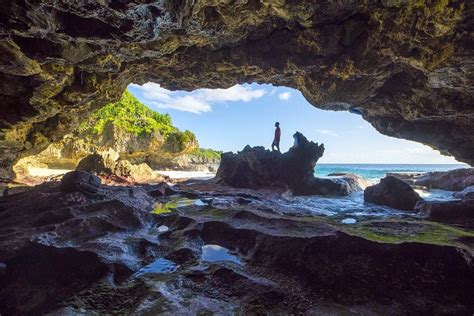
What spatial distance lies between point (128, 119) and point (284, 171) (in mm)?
31117

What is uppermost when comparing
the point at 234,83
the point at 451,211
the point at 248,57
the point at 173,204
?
the point at 248,57

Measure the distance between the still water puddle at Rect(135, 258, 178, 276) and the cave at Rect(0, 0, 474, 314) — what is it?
39mm

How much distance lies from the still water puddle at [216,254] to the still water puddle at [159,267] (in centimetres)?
59

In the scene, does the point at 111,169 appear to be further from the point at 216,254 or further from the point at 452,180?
the point at 452,180

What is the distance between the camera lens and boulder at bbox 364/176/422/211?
10984mm

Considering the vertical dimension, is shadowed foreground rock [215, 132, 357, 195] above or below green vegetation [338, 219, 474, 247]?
above

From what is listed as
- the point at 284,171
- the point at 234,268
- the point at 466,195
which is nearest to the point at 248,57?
the point at 234,268

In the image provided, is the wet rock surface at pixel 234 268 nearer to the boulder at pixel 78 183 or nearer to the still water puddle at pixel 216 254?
the still water puddle at pixel 216 254

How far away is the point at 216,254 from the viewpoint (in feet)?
16.3

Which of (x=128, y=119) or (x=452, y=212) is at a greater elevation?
(x=128, y=119)

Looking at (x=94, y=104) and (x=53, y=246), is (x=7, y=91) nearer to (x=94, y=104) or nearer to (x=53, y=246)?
(x=94, y=104)

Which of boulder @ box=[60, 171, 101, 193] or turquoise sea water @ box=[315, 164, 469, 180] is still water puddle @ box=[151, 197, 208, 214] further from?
turquoise sea water @ box=[315, 164, 469, 180]

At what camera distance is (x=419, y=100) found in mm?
10016

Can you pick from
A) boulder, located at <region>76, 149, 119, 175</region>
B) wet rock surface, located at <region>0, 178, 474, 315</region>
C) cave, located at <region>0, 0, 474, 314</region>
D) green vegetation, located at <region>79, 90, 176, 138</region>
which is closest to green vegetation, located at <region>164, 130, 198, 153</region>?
green vegetation, located at <region>79, 90, 176, 138</region>
